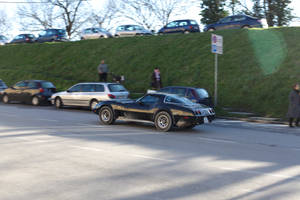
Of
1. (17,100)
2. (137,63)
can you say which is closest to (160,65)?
(137,63)

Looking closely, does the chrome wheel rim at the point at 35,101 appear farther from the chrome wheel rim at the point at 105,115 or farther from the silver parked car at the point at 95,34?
the silver parked car at the point at 95,34

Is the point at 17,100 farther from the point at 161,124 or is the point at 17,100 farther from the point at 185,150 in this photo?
the point at 185,150

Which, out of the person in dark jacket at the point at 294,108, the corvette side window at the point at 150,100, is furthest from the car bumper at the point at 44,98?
the person in dark jacket at the point at 294,108

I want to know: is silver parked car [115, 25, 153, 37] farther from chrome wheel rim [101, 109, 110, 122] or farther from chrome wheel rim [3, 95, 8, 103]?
chrome wheel rim [101, 109, 110, 122]

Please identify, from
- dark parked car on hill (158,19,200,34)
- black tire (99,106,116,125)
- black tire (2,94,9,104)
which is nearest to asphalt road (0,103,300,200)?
black tire (99,106,116,125)

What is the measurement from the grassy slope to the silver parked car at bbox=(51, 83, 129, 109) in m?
6.10

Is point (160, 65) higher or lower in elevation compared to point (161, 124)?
higher

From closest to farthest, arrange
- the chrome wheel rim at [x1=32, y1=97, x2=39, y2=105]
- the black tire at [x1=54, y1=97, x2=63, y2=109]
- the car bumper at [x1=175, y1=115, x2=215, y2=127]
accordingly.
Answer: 1. the car bumper at [x1=175, y1=115, x2=215, y2=127]
2. the black tire at [x1=54, y1=97, x2=63, y2=109]
3. the chrome wheel rim at [x1=32, y1=97, x2=39, y2=105]

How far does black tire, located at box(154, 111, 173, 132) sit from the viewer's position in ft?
35.2

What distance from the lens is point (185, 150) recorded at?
7766 millimetres

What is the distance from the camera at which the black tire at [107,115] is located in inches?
470

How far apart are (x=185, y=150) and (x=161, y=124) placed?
326cm

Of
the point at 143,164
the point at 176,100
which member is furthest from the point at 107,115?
the point at 143,164

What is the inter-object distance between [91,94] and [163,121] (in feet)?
23.3
